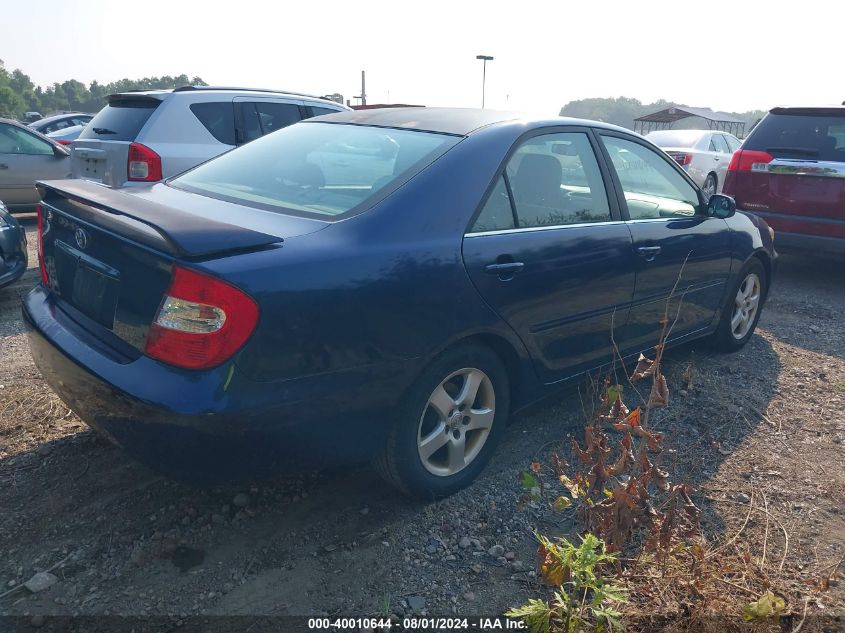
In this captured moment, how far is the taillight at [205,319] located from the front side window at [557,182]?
1.42 m

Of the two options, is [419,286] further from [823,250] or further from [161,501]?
[823,250]

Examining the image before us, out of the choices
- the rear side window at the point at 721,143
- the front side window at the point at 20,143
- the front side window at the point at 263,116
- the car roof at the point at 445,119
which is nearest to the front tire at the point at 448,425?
the car roof at the point at 445,119

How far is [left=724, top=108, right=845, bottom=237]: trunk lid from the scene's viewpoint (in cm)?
671

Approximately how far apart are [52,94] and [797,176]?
121 metres

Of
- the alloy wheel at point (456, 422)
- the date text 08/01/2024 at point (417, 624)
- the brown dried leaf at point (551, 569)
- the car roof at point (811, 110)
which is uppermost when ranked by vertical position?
the car roof at point (811, 110)

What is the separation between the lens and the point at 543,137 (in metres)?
3.43

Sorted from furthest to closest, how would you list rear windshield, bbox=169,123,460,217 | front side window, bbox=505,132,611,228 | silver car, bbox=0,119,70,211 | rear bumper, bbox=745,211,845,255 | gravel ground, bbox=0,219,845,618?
silver car, bbox=0,119,70,211 < rear bumper, bbox=745,211,845,255 < front side window, bbox=505,132,611,228 < rear windshield, bbox=169,123,460,217 < gravel ground, bbox=0,219,845,618

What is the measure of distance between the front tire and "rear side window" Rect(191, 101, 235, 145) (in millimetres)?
5009

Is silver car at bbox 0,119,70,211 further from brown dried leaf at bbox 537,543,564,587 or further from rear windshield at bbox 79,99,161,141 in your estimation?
brown dried leaf at bbox 537,543,564,587

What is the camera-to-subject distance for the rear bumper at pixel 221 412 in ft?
7.33

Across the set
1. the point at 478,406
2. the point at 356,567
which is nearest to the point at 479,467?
the point at 478,406

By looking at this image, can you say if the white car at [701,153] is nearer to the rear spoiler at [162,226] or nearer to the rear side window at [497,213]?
the rear side window at [497,213]

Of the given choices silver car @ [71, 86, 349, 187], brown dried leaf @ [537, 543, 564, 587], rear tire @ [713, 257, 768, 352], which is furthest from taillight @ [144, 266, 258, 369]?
silver car @ [71, 86, 349, 187]

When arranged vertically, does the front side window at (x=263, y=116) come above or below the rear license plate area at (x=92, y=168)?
above
